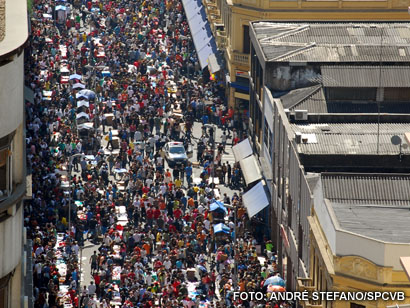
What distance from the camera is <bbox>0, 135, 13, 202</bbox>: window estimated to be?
29.8 m

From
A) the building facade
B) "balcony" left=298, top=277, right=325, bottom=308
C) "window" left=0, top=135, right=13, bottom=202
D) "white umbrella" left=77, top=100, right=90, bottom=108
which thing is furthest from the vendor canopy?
"window" left=0, top=135, right=13, bottom=202

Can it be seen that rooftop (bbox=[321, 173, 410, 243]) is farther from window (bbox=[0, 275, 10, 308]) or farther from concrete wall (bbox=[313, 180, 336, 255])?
window (bbox=[0, 275, 10, 308])

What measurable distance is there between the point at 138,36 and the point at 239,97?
85.2 feet

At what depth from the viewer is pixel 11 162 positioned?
99.4 feet

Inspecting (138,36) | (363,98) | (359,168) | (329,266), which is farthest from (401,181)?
(138,36)

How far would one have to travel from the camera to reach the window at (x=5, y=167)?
97.8 ft

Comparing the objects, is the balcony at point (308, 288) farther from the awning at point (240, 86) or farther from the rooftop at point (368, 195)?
the awning at point (240, 86)

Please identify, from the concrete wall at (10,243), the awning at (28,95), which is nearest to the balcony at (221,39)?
the awning at (28,95)

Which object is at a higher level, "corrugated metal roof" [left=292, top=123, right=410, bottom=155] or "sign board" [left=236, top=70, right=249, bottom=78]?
"corrugated metal roof" [left=292, top=123, right=410, bottom=155]

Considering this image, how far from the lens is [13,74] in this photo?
97.1 feet

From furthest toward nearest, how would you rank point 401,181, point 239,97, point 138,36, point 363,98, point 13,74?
point 138,36, point 239,97, point 363,98, point 401,181, point 13,74

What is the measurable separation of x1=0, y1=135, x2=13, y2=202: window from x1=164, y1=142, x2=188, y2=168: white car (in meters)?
51.9

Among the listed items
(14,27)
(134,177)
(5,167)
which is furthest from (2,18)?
(134,177)

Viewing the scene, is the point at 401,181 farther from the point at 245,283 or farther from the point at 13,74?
the point at 13,74
